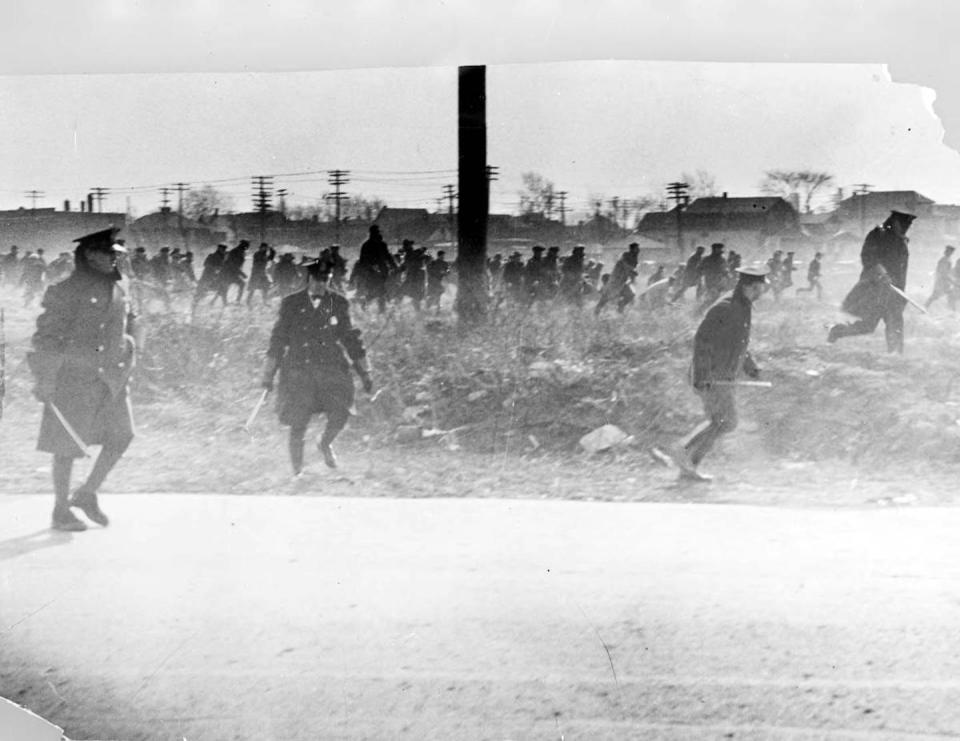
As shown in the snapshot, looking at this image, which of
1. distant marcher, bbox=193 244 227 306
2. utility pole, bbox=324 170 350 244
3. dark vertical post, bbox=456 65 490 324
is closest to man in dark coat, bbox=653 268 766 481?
dark vertical post, bbox=456 65 490 324

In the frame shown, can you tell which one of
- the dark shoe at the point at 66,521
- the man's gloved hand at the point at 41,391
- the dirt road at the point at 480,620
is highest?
the man's gloved hand at the point at 41,391

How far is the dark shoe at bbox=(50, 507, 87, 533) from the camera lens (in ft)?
14.1

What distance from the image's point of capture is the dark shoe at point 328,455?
14.1ft

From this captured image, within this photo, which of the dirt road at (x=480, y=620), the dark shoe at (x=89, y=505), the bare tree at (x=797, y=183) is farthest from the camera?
the dark shoe at (x=89, y=505)

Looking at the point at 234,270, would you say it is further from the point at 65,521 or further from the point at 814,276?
the point at 814,276

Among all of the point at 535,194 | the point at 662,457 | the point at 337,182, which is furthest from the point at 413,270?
the point at 662,457

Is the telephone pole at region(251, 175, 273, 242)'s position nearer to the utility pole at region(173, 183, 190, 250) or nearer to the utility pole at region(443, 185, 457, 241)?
the utility pole at region(173, 183, 190, 250)

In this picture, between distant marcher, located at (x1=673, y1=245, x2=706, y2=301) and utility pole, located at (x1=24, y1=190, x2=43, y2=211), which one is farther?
utility pole, located at (x1=24, y1=190, x2=43, y2=211)

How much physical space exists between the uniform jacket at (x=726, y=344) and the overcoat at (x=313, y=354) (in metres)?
1.35

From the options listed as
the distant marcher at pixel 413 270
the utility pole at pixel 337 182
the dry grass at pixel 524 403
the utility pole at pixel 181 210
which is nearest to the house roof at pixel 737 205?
the dry grass at pixel 524 403

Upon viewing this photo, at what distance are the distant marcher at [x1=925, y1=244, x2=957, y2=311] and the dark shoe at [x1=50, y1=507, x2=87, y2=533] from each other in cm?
344

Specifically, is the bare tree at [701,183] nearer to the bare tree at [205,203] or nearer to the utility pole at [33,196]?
the bare tree at [205,203]

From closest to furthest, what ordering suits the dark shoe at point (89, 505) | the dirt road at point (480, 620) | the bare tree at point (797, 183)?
1. the dirt road at point (480, 620)
2. the bare tree at point (797, 183)
3. the dark shoe at point (89, 505)

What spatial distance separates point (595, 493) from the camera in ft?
13.9
